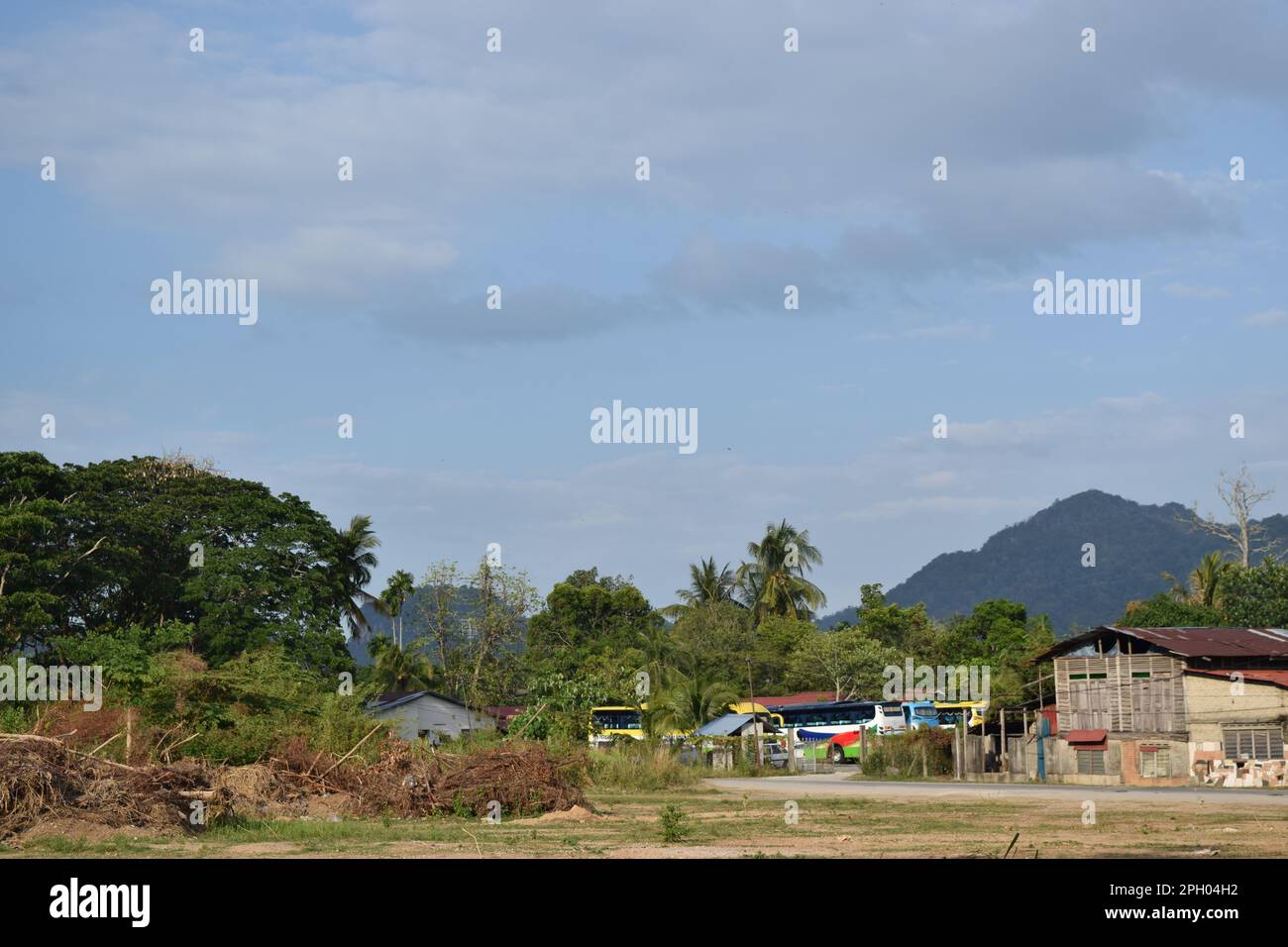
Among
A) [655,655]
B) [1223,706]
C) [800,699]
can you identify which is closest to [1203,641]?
[1223,706]

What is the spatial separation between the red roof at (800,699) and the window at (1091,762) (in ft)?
92.2

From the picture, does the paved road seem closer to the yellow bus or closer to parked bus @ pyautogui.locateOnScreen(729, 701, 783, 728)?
the yellow bus

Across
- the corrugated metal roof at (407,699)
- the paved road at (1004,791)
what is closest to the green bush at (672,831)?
the paved road at (1004,791)

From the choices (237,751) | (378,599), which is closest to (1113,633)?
(237,751)

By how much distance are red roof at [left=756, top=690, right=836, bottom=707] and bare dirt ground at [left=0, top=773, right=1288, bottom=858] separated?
39032 mm

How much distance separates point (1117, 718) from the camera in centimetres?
4181

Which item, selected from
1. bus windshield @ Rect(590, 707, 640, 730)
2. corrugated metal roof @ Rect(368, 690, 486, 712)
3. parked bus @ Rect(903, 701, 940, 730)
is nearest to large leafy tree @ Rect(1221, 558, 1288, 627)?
parked bus @ Rect(903, 701, 940, 730)

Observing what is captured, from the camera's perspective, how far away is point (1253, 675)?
40219mm

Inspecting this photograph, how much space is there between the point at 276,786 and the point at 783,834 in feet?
35.1

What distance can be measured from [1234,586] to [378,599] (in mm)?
51875

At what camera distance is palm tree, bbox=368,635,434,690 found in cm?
7756

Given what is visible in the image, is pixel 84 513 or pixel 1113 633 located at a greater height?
pixel 84 513
